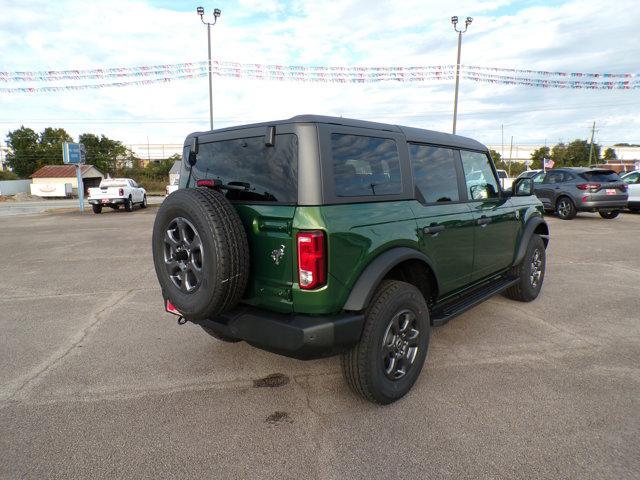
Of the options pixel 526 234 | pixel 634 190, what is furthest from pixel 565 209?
pixel 526 234

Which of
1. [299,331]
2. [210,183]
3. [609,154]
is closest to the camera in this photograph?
[299,331]

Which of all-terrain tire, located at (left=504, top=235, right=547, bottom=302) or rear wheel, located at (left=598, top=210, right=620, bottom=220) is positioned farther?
rear wheel, located at (left=598, top=210, right=620, bottom=220)

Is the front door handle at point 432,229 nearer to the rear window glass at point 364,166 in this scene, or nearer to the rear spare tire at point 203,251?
the rear window glass at point 364,166

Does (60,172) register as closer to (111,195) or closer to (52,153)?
(52,153)

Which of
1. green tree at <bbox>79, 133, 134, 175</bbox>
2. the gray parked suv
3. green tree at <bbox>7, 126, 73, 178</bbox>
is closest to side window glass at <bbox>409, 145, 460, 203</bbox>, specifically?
the gray parked suv

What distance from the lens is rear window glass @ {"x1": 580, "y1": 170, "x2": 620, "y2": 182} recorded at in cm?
1240

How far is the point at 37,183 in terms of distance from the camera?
169ft

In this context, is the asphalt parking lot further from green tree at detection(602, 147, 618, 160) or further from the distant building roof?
green tree at detection(602, 147, 618, 160)

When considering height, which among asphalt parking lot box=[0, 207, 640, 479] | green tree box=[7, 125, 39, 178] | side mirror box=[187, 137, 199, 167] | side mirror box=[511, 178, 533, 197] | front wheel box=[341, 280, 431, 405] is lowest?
asphalt parking lot box=[0, 207, 640, 479]

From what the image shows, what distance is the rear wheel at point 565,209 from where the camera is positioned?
42.7 feet

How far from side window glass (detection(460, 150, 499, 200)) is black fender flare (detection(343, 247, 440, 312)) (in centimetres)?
148

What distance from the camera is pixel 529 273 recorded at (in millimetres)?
4840

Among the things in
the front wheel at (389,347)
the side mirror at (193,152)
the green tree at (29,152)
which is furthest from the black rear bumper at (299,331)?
the green tree at (29,152)

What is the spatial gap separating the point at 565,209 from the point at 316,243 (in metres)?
13.5
